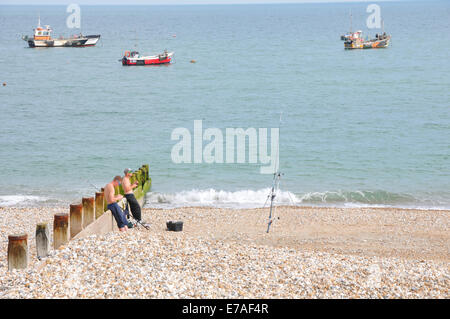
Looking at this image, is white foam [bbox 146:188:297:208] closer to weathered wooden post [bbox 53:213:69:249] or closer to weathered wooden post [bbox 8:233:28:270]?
weathered wooden post [bbox 53:213:69:249]

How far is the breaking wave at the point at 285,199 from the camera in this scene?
2508 cm

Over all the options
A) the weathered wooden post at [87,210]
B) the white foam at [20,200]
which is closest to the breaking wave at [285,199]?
the white foam at [20,200]

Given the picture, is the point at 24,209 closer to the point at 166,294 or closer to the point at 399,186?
the point at 166,294

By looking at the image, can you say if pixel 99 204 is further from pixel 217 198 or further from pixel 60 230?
pixel 217 198

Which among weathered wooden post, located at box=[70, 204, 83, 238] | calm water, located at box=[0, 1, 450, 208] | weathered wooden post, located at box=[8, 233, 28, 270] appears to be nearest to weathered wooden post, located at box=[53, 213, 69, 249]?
weathered wooden post, located at box=[70, 204, 83, 238]

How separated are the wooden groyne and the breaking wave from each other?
33.8 feet

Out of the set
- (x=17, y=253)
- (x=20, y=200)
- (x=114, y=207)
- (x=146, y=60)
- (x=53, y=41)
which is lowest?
(x=20, y=200)

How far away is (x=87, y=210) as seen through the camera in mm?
13211

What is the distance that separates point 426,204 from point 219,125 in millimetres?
19591

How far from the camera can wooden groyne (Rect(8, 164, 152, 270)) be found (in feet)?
35.5

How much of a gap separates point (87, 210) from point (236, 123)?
30.3 m

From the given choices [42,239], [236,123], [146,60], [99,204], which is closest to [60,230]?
[42,239]

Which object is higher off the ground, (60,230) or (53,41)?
(53,41)

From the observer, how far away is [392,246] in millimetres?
17172
